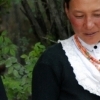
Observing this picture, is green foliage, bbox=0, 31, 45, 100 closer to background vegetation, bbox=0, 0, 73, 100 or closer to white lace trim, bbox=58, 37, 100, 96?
background vegetation, bbox=0, 0, 73, 100

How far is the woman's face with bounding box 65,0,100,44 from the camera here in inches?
62.5

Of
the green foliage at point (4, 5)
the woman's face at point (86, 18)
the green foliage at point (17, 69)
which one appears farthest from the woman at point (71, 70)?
the green foliage at point (4, 5)

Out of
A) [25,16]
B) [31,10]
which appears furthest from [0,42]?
[25,16]

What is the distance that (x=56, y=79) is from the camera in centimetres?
170

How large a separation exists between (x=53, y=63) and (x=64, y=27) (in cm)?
168

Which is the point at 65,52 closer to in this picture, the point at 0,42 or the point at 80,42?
the point at 80,42

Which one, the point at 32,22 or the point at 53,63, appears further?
the point at 32,22

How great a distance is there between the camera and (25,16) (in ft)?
12.8

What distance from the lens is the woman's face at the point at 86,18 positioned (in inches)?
62.5

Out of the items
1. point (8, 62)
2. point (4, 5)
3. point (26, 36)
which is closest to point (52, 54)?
point (8, 62)

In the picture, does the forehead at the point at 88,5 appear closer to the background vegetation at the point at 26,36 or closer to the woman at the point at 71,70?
the woman at the point at 71,70

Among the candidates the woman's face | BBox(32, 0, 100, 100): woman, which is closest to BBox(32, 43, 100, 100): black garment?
BBox(32, 0, 100, 100): woman

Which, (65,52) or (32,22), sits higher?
(65,52)

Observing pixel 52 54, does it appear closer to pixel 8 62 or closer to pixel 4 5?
pixel 8 62
